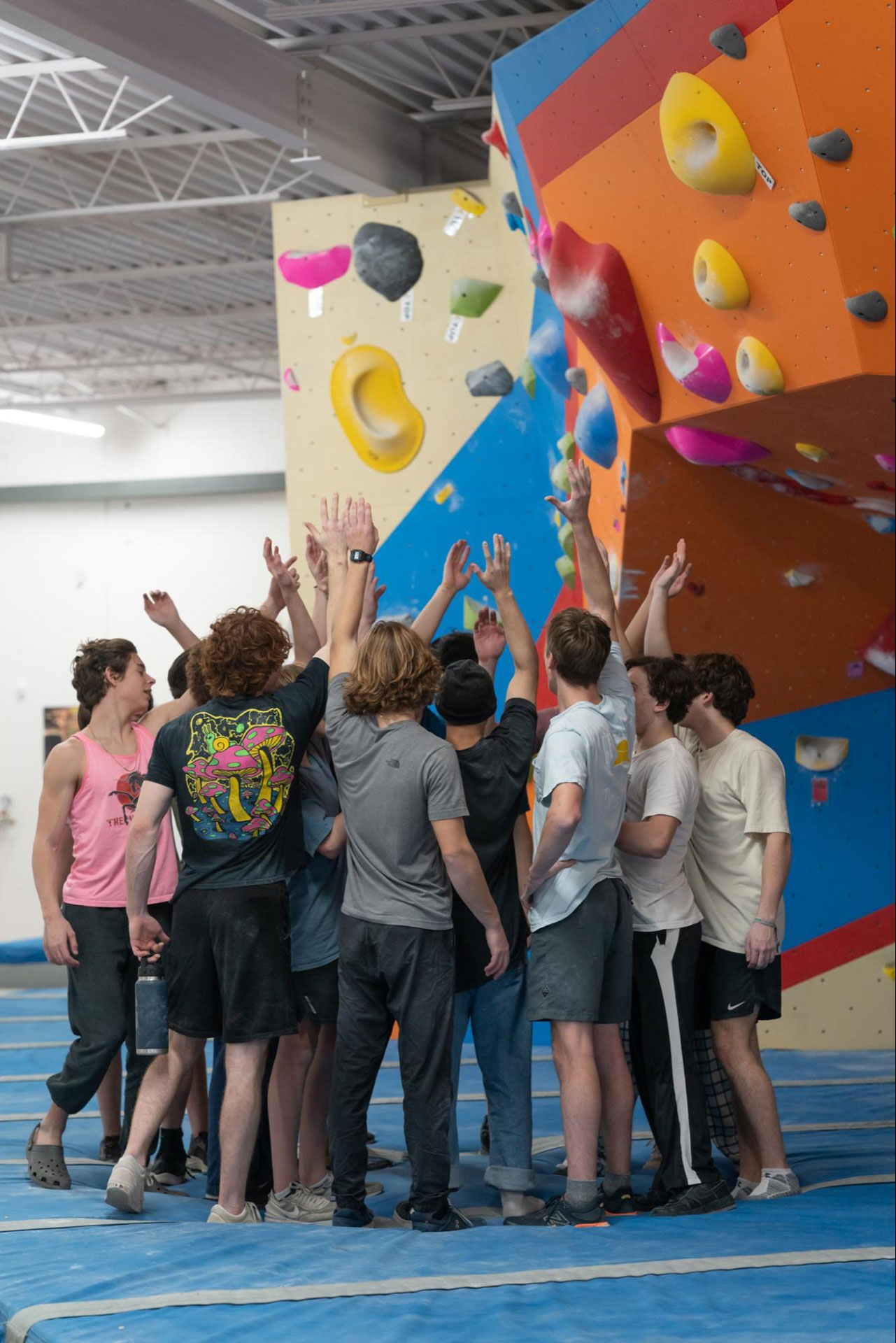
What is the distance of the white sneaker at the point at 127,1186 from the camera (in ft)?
10.1

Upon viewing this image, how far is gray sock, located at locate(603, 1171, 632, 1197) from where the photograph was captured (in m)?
3.29

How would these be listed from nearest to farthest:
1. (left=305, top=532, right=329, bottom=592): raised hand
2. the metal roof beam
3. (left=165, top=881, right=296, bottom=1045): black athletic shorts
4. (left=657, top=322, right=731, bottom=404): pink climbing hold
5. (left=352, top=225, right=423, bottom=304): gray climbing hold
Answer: (left=165, top=881, right=296, bottom=1045): black athletic shorts < (left=305, top=532, right=329, bottom=592): raised hand < (left=657, top=322, right=731, bottom=404): pink climbing hold < the metal roof beam < (left=352, top=225, right=423, bottom=304): gray climbing hold

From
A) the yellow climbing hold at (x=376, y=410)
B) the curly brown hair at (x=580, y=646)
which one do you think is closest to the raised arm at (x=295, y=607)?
the curly brown hair at (x=580, y=646)

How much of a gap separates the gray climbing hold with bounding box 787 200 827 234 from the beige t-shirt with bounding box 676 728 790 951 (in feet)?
4.19

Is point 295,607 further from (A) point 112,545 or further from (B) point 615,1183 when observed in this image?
(A) point 112,545

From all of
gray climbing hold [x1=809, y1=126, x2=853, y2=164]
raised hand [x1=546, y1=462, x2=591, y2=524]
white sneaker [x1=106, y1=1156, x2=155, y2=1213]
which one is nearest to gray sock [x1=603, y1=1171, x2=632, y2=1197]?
white sneaker [x1=106, y1=1156, x2=155, y2=1213]

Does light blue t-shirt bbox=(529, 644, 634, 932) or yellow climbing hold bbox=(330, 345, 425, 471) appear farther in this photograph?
yellow climbing hold bbox=(330, 345, 425, 471)

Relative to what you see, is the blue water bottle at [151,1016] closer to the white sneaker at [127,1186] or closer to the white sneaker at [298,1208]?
the white sneaker at [127,1186]

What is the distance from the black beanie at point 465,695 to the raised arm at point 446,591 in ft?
0.80

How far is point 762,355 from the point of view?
143 inches

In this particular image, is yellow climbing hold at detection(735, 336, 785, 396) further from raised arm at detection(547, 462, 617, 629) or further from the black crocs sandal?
the black crocs sandal

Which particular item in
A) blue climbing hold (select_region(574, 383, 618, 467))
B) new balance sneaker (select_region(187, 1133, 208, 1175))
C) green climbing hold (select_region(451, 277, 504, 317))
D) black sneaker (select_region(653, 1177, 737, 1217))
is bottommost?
new balance sneaker (select_region(187, 1133, 208, 1175))

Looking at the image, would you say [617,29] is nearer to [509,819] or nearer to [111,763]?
[509,819]

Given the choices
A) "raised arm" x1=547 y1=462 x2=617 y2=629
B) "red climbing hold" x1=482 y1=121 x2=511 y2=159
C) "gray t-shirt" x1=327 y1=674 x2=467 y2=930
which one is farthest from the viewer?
"red climbing hold" x1=482 y1=121 x2=511 y2=159
